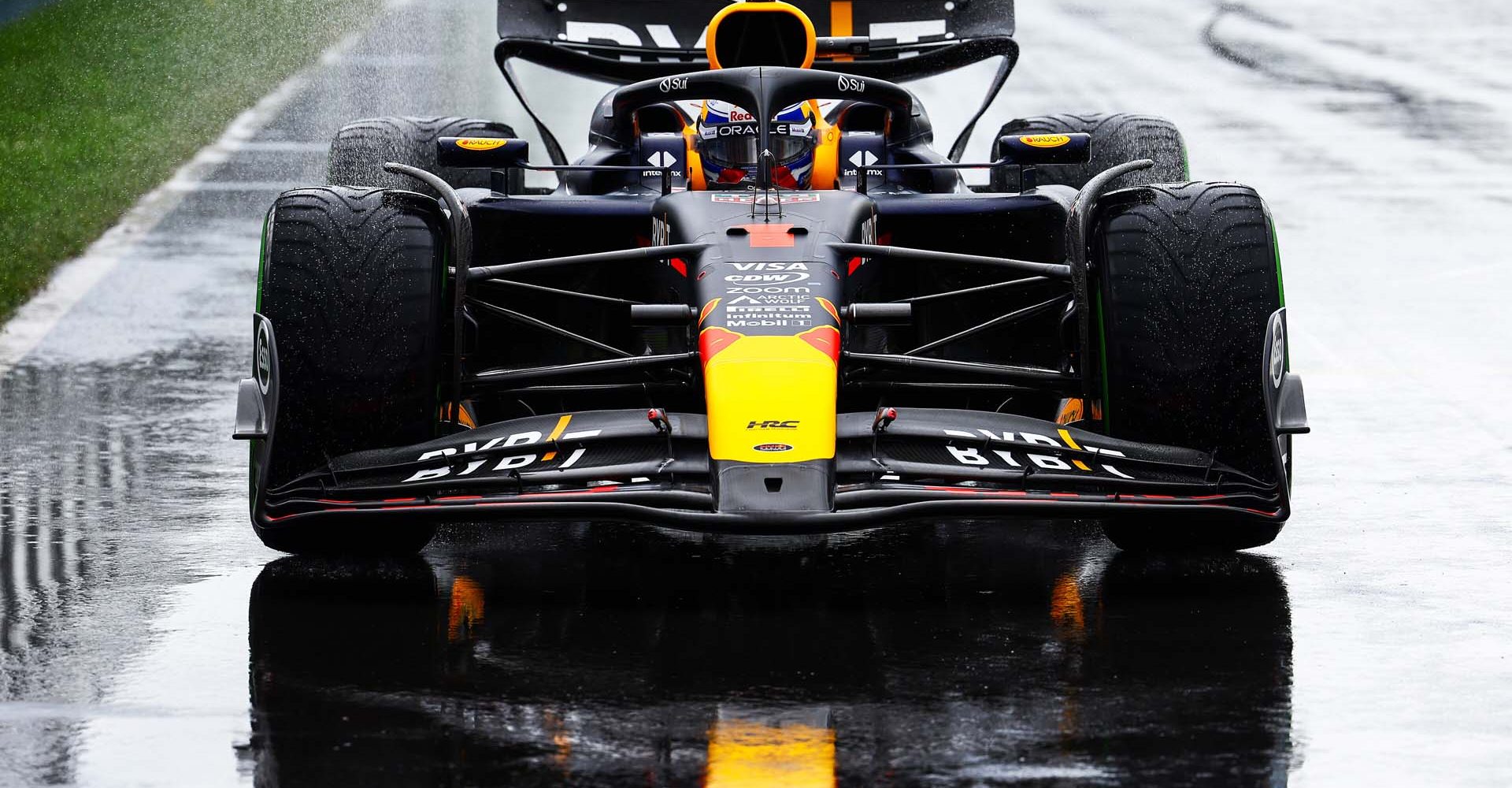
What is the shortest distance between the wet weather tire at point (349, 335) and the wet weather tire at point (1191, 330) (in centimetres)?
204

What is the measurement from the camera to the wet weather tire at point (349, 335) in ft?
22.0

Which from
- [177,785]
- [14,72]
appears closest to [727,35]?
[177,785]

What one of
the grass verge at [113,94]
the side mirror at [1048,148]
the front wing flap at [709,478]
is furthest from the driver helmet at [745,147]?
the grass verge at [113,94]

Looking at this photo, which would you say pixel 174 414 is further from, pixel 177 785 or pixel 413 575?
pixel 177 785

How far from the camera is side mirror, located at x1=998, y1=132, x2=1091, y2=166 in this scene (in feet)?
27.4

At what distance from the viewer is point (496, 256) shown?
813cm

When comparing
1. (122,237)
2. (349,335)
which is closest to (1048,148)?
(349,335)

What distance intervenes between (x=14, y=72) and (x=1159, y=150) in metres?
14.5

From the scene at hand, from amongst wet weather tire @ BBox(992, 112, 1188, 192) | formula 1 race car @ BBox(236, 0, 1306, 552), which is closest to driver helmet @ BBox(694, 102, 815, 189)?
formula 1 race car @ BBox(236, 0, 1306, 552)

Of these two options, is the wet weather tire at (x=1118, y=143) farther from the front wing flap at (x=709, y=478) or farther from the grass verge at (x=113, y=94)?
the grass verge at (x=113, y=94)

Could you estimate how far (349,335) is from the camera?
6770mm

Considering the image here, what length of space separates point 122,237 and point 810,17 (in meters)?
5.04

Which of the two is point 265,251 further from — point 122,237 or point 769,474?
point 122,237

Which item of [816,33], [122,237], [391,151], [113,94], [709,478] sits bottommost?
[122,237]
